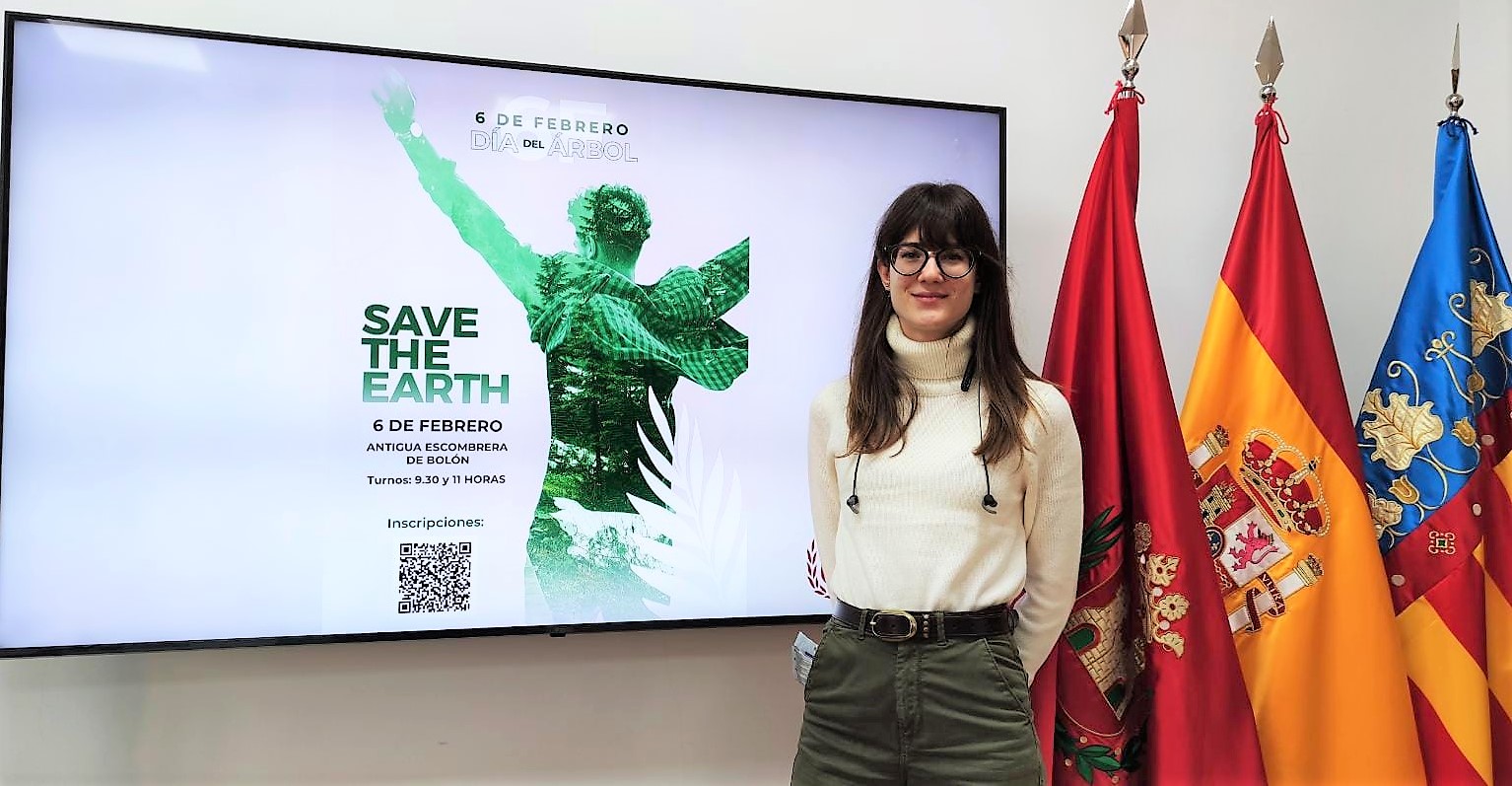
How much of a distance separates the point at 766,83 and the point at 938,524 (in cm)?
100

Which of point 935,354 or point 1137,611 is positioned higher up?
point 935,354

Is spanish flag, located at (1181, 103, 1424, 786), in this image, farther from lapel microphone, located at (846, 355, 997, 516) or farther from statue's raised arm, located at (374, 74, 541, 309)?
statue's raised arm, located at (374, 74, 541, 309)

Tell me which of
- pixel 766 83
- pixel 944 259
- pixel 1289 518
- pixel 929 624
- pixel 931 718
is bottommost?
pixel 931 718

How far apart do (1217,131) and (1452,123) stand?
42 centimetres

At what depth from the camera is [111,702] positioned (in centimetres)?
172

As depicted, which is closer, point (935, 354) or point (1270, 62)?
point (935, 354)

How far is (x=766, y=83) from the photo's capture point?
1.99 m

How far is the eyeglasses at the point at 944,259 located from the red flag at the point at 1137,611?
0.38 metres

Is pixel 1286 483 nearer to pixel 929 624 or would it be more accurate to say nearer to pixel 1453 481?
pixel 1453 481

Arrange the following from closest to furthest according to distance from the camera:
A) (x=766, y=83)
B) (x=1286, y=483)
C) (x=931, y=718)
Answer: (x=931, y=718)
(x=1286, y=483)
(x=766, y=83)

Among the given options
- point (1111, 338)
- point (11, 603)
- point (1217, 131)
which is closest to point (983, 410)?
point (1111, 338)

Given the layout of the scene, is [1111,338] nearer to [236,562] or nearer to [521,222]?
[521,222]

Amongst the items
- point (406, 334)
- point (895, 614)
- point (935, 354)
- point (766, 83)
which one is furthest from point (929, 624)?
point (766, 83)

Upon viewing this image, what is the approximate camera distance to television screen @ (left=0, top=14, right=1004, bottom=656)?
62.3 inches
